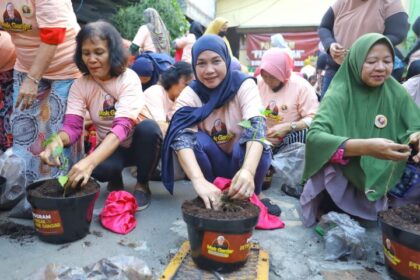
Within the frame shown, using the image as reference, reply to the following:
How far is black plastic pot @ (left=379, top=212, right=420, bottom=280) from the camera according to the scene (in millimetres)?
1466

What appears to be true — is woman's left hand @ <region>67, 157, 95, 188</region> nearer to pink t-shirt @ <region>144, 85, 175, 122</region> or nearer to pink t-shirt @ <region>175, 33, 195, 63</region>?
pink t-shirt @ <region>144, 85, 175, 122</region>

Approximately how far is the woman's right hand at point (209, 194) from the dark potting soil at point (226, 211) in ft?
0.10

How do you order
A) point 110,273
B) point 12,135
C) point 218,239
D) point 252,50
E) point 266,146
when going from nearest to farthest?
point 110,273 → point 218,239 → point 266,146 → point 12,135 → point 252,50

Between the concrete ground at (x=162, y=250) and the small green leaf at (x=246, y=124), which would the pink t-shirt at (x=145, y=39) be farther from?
the small green leaf at (x=246, y=124)

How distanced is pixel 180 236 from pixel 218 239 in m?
0.60

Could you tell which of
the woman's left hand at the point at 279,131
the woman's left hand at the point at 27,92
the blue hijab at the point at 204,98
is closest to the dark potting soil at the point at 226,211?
the blue hijab at the point at 204,98

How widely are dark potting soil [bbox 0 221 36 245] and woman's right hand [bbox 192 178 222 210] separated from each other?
0.94 metres

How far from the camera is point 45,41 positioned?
216cm

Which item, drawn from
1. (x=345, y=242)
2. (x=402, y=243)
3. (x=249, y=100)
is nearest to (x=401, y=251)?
(x=402, y=243)

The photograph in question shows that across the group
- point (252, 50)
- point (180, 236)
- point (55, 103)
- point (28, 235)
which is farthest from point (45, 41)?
point (252, 50)

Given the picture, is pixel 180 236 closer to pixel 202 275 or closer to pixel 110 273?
pixel 202 275

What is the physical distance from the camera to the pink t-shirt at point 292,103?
313 centimetres

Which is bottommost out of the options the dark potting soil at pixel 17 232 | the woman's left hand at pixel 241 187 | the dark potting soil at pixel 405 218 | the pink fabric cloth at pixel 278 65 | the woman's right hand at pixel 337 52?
the dark potting soil at pixel 17 232

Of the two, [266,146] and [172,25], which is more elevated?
[172,25]
